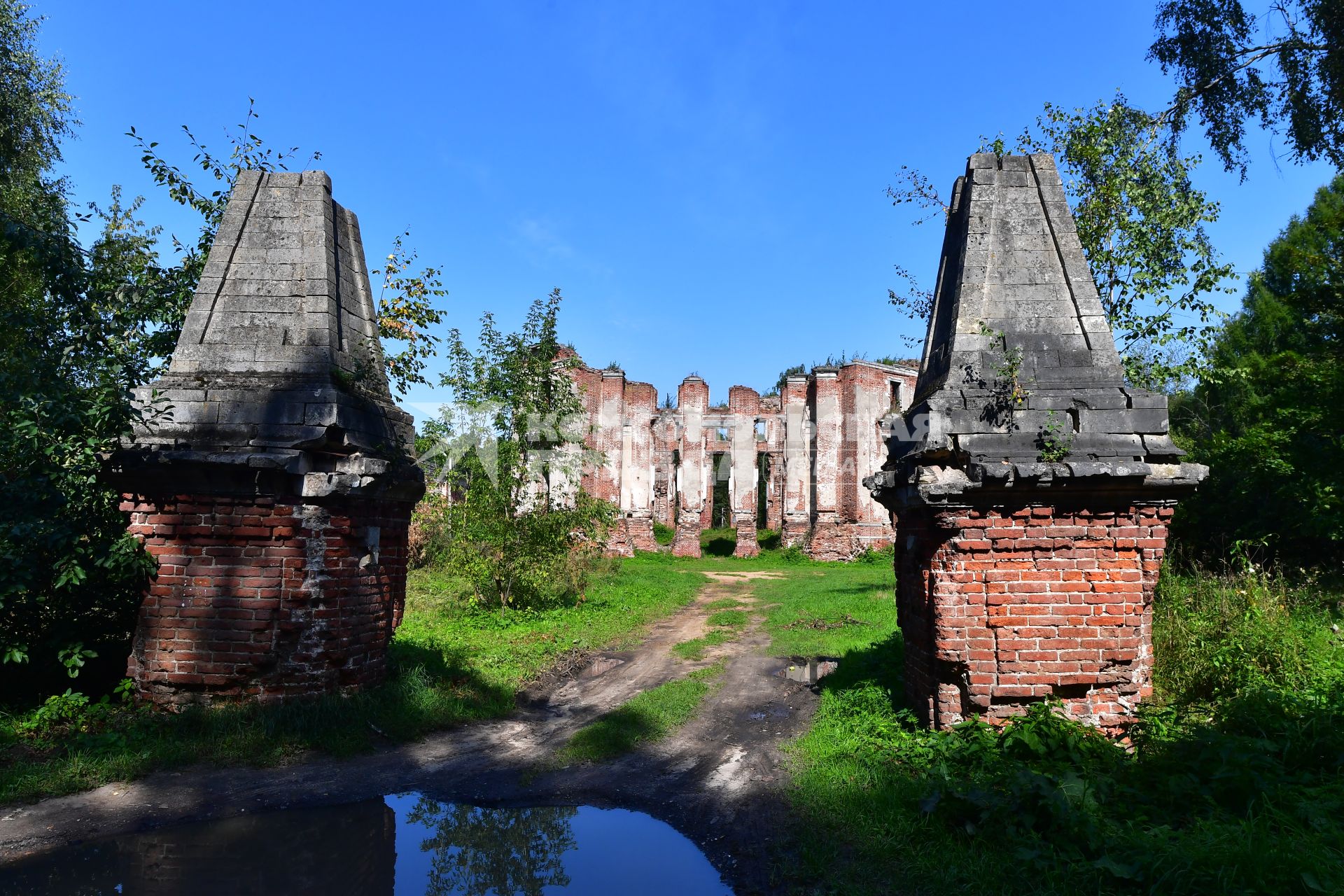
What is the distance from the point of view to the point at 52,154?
1351cm

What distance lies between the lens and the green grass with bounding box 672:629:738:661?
10773 mm

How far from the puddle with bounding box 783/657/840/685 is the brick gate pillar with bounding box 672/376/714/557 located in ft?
60.6

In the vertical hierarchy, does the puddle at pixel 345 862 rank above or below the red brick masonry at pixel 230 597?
below

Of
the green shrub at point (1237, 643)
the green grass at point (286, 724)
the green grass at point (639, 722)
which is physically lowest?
the green grass at point (639, 722)

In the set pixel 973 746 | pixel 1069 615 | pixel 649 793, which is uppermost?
pixel 1069 615

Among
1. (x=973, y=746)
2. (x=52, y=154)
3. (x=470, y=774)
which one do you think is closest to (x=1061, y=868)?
(x=973, y=746)

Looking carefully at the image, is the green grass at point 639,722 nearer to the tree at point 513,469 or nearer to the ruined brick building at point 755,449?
the tree at point 513,469

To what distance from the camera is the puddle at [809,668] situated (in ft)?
30.0

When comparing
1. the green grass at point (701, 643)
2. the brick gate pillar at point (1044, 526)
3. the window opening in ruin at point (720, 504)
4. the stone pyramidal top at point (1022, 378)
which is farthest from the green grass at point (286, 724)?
the window opening in ruin at point (720, 504)

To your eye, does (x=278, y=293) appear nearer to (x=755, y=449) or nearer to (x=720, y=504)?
(x=755, y=449)

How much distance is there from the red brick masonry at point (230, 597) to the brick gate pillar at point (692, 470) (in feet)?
76.0

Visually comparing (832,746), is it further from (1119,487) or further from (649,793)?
(1119,487)

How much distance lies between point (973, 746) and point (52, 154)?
684 inches

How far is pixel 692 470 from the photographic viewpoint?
2950 cm
